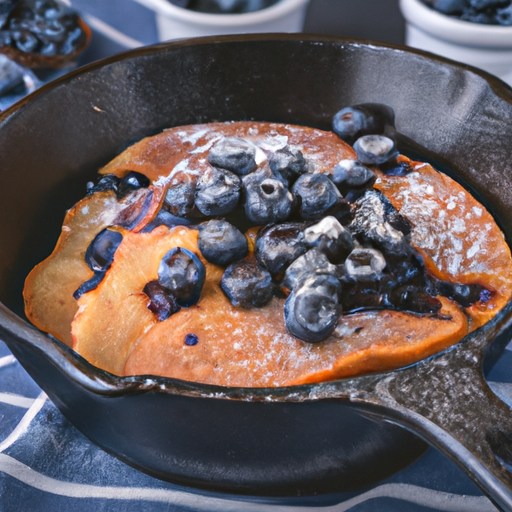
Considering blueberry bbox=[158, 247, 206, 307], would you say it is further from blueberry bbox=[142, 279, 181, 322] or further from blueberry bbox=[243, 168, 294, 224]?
blueberry bbox=[243, 168, 294, 224]

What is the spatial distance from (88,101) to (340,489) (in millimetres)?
801

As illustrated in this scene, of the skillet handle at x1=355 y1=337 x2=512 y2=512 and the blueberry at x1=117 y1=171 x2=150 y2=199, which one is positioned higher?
the skillet handle at x1=355 y1=337 x2=512 y2=512

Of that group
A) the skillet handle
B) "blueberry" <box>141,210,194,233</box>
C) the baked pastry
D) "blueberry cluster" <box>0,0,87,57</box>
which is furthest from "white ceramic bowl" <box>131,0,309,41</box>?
the skillet handle

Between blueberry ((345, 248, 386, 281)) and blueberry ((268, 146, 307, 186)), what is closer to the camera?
blueberry ((345, 248, 386, 281))

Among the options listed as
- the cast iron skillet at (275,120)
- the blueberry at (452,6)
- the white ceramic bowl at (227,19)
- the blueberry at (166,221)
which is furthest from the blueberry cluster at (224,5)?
the blueberry at (166,221)

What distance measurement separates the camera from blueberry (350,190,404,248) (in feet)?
2.39

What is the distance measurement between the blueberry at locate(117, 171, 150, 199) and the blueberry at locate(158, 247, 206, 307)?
23 centimetres

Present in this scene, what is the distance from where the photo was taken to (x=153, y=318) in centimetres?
73

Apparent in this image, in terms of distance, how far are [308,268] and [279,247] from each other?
0.06 meters

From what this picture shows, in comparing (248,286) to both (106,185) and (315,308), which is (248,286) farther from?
(106,185)

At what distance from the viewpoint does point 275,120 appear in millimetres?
1096

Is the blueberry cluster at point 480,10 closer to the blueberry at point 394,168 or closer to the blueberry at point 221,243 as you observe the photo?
the blueberry at point 394,168

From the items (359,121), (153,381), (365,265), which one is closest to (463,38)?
(359,121)

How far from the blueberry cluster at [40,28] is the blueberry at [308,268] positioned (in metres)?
1.39
